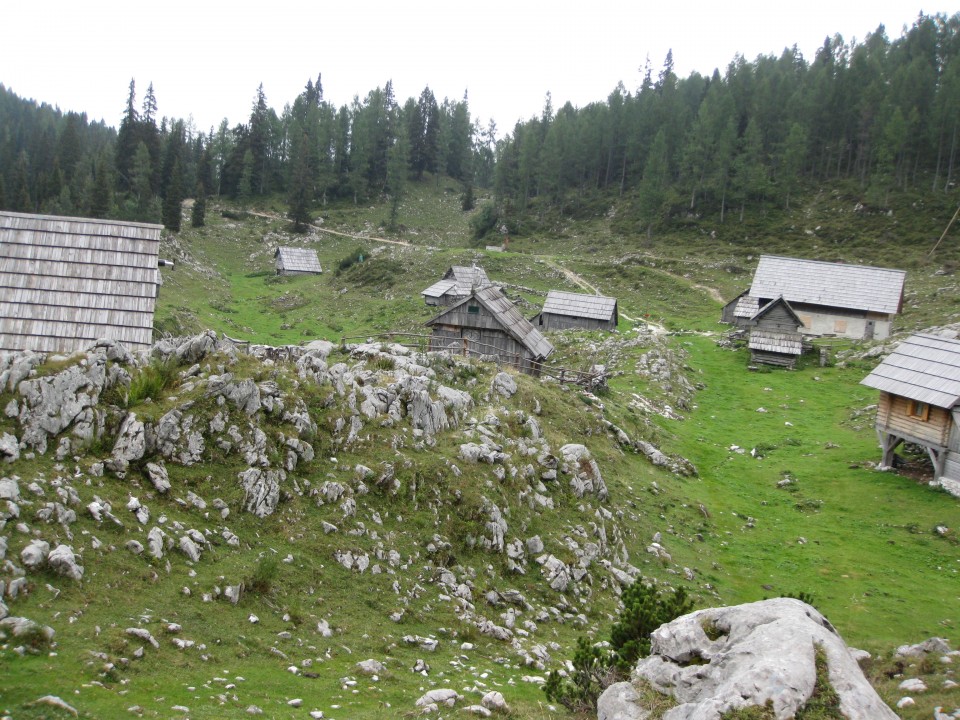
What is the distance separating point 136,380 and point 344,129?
417 feet

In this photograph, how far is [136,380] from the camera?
17297 mm

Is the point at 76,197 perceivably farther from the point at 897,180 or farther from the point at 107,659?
the point at 897,180

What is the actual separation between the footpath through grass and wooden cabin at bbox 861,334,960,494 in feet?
4.49

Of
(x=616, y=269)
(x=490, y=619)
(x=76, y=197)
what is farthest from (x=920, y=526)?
(x=76, y=197)

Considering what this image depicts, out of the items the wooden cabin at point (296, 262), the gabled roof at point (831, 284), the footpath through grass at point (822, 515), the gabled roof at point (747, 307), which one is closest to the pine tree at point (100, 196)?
the wooden cabin at point (296, 262)

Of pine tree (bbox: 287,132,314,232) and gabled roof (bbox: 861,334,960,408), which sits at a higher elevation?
pine tree (bbox: 287,132,314,232)

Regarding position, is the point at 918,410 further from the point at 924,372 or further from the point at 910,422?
the point at 924,372

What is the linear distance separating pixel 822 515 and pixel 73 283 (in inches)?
1100

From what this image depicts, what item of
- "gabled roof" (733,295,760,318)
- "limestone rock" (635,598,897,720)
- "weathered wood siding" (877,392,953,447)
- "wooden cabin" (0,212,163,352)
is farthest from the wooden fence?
"gabled roof" (733,295,760,318)

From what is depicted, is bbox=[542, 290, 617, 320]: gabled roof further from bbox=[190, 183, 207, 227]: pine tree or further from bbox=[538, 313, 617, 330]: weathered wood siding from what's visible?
bbox=[190, 183, 207, 227]: pine tree

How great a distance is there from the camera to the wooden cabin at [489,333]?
122 feet

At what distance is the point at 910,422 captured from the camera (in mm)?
30500

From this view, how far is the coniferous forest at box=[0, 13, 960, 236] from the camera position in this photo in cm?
9375

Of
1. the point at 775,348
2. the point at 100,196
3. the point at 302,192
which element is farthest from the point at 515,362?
the point at 302,192
